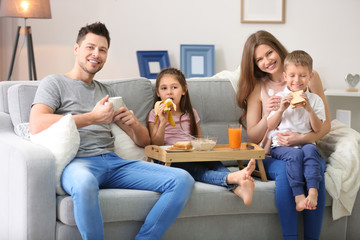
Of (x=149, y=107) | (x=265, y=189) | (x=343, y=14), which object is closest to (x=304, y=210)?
(x=265, y=189)

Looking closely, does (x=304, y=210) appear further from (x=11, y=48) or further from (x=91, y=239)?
(x=11, y=48)

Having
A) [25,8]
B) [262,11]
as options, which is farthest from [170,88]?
[262,11]

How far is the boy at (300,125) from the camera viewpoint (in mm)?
2254

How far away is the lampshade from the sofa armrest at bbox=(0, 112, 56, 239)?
1.92m

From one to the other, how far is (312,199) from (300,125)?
0.45 m

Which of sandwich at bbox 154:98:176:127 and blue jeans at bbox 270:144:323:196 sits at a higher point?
sandwich at bbox 154:98:176:127

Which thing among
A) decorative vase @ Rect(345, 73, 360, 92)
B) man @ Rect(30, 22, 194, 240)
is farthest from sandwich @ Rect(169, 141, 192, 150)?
decorative vase @ Rect(345, 73, 360, 92)

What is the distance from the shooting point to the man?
195 cm

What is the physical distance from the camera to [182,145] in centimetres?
237

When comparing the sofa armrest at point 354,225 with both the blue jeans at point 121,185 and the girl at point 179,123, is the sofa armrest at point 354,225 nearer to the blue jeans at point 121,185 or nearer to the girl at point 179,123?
the girl at point 179,123

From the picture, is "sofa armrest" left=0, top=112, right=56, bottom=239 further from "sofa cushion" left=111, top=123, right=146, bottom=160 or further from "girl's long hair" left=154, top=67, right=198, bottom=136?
"girl's long hair" left=154, top=67, right=198, bottom=136

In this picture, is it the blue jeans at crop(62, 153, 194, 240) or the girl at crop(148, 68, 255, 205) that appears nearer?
the blue jeans at crop(62, 153, 194, 240)

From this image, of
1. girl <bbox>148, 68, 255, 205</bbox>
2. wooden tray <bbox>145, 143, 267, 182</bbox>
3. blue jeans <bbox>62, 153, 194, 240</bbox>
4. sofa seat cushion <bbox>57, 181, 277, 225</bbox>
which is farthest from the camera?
girl <bbox>148, 68, 255, 205</bbox>

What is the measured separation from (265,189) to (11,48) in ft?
9.73
